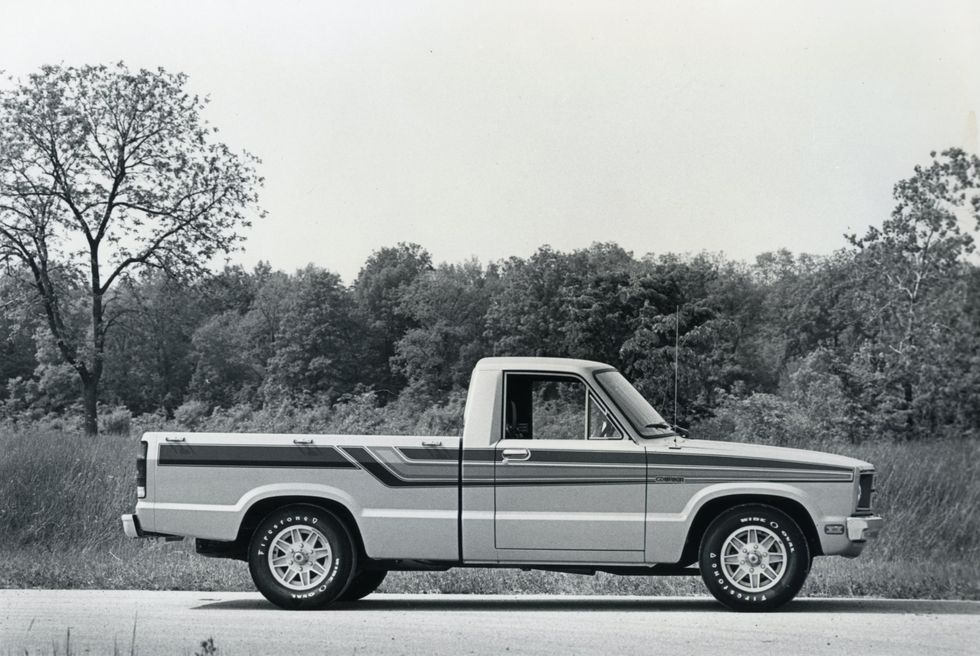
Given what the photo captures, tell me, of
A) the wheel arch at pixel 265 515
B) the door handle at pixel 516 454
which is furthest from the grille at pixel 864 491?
the wheel arch at pixel 265 515

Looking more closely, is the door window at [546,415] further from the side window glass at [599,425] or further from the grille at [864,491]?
→ the grille at [864,491]

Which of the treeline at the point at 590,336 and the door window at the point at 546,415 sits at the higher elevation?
the treeline at the point at 590,336

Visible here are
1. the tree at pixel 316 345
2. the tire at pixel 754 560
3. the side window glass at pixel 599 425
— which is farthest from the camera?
the tree at pixel 316 345

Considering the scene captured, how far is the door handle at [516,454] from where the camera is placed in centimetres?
1053

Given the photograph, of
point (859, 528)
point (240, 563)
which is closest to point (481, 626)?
point (859, 528)

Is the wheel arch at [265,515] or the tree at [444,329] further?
the tree at [444,329]

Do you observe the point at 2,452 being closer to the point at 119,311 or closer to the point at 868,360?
the point at 119,311

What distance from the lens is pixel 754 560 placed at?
10.4 meters

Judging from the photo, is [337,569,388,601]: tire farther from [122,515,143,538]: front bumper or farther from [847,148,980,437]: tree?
[847,148,980,437]: tree

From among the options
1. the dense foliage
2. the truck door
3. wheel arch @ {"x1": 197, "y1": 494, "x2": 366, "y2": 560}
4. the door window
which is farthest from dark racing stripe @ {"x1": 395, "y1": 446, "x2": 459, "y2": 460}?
the dense foliage

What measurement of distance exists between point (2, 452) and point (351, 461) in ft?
36.0

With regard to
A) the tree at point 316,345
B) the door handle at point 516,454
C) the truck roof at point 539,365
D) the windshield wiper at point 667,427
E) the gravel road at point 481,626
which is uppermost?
the tree at point 316,345

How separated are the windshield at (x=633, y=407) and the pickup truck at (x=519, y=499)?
2 cm

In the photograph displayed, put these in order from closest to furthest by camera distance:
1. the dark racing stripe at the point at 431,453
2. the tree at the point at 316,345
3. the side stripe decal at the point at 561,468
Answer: the side stripe decal at the point at 561,468 → the dark racing stripe at the point at 431,453 → the tree at the point at 316,345
